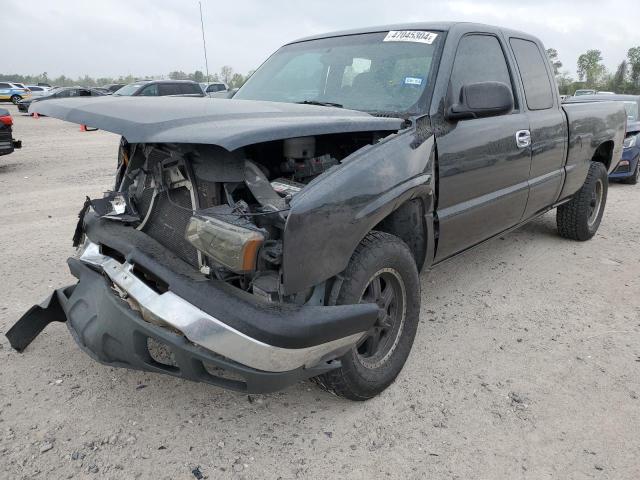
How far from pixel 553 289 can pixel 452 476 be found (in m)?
2.42

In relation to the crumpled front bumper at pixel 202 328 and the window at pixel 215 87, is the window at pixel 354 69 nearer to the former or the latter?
the crumpled front bumper at pixel 202 328

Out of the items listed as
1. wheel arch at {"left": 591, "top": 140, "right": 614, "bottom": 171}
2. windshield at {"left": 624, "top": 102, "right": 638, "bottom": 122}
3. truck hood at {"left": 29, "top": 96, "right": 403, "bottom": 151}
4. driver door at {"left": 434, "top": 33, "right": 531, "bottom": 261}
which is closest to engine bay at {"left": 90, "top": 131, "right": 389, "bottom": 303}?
truck hood at {"left": 29, "top": 96, "right": 403, "bottom": 151}

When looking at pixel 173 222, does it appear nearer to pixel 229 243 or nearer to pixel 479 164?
pixel 229 243

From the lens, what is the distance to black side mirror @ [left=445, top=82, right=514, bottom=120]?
108 inches

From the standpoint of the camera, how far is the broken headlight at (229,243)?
1830mm

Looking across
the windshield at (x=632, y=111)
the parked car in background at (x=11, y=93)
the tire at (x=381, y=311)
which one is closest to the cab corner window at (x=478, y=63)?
the tire at (x=381, y=311)

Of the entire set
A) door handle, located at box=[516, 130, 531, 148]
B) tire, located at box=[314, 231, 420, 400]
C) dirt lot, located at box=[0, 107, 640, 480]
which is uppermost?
door handle, located at box=[516, 130, 531, 148]

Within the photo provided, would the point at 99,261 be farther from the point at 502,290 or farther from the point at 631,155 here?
the point at 631,155

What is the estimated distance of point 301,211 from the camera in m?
1.94

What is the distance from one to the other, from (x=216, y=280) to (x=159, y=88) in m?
15.2

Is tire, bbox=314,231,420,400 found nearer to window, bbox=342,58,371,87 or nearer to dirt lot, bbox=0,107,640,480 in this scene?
dirt lot, bbox=0,107,640,480

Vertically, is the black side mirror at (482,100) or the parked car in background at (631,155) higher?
the black side mirror at (482,100)

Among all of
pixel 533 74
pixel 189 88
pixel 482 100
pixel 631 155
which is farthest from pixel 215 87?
pixel 482 100

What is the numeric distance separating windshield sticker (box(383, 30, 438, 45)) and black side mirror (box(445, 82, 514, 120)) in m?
0.56
